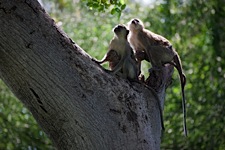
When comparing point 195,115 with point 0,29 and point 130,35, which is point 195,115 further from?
point 0,29

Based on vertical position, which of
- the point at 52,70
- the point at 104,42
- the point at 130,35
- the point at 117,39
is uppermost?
the point at 104,42

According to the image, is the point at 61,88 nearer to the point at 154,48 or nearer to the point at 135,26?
the point at 154,48

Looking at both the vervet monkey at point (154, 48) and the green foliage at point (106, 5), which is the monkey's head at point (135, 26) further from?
the green foliage at point (106, 5)

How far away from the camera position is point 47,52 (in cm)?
498

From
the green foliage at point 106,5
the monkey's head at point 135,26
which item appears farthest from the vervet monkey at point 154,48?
the green foliage at point 106,5

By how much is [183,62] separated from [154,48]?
14.6ft

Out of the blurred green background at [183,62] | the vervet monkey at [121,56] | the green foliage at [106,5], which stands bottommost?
the vervet monkey at [121,56]

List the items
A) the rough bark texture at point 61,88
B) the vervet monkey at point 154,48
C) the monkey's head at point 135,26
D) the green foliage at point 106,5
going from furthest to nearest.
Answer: the monkey's head at point 135,26
the vervet monkey at point 154,48
the green foliage at point 106,5
the rough bark texture at point 61,88

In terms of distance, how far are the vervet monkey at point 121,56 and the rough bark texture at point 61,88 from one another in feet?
1.97

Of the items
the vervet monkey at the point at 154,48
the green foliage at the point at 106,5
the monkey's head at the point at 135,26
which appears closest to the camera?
the green foliage at the point at 106,5

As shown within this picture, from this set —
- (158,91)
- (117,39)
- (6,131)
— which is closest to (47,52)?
(158,91)

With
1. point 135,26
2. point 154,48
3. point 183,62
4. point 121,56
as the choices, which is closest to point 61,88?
point 121,56

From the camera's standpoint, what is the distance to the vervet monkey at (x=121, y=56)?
18.9ft

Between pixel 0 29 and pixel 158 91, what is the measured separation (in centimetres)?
147
